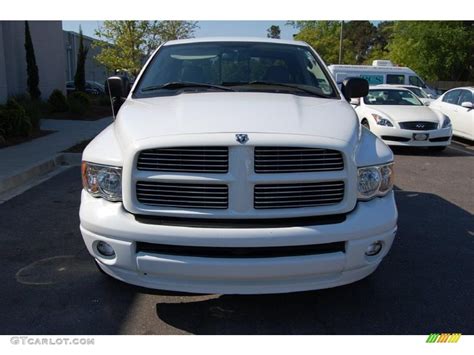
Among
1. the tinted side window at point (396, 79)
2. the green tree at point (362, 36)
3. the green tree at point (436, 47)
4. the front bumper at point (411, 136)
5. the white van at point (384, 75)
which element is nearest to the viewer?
the front bumper at point (411, 136)

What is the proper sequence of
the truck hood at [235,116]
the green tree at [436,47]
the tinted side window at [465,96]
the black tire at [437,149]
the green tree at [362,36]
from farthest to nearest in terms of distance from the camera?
the green tree at [362,36], the green tree at [436,47], the tinted side window at [465,96], the black tire at [437,149], the truck hood at [235,116]

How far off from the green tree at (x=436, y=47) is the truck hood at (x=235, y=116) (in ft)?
101

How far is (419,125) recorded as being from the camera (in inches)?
412

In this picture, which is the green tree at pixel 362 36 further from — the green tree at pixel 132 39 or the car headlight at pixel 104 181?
the car headlight at pixel 104 181

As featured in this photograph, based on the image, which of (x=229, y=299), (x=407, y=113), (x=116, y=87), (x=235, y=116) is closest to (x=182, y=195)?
(x=235, y=116)

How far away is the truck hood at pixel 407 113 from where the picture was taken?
1061 cm

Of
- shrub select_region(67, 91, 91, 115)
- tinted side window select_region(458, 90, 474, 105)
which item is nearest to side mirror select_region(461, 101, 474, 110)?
tinted side window select_region(458, 90, 474, 105)

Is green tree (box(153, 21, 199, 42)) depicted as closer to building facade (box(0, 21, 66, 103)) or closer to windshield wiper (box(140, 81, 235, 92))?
building facade (box(0, 21, 66, 103))

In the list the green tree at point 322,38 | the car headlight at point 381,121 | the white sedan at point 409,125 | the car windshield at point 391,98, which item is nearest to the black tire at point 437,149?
the white sedan at point 409,125

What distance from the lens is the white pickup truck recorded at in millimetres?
2811

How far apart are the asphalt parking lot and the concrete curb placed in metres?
1.74

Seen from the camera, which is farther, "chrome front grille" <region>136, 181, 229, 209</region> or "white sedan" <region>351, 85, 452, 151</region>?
"white sedan" <region>351, 85, 452, 151</region>
